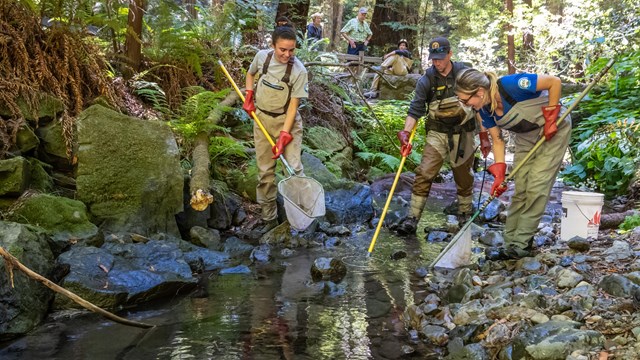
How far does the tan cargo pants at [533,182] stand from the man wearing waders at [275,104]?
2.53 m

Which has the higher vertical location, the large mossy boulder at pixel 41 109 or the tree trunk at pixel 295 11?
the tree trunk at pixel 295 11

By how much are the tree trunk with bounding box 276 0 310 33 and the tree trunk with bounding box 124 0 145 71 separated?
4.18 meters

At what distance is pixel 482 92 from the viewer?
481 centimetres

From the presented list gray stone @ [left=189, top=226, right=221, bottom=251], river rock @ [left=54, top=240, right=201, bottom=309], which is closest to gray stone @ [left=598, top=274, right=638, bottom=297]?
river rock @ [left=54, top=240, right=201, bottom=309]

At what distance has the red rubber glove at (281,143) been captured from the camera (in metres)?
6.65

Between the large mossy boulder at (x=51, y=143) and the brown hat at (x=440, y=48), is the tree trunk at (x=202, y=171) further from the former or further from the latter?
the brown hat at (x=440, y=48)

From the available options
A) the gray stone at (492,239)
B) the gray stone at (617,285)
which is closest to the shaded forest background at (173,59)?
the gray stone at (492,239)

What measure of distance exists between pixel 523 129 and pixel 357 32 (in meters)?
12.8

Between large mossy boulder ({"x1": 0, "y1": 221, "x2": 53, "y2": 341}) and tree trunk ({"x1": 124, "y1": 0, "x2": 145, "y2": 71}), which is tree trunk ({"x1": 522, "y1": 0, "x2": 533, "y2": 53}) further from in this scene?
large mossy boulder ({"x1": 0, "y1": 221, "x2": 53, "y2": 341})

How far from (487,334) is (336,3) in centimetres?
2589

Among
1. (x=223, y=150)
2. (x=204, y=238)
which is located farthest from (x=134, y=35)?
(x=204, y=238)

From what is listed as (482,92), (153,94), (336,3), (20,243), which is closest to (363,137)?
(153,94)

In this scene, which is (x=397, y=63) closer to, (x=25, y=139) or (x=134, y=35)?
(x=134, y=35)

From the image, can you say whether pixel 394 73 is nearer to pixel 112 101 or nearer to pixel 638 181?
pixel 638 181
